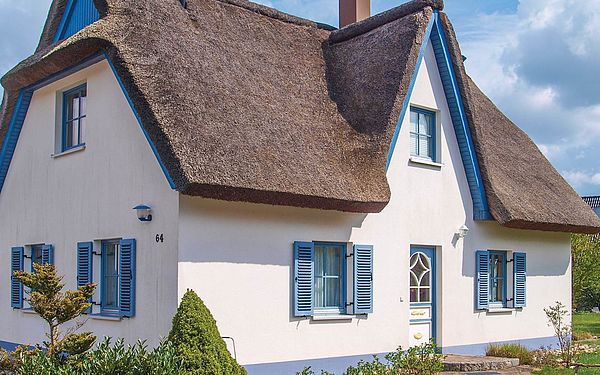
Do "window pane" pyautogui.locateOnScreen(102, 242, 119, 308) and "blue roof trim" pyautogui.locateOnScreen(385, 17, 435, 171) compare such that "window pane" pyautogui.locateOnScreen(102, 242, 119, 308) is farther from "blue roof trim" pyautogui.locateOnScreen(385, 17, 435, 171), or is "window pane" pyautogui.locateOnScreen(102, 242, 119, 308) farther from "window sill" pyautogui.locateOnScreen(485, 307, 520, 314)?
"window sill" pyautogui.locateOnScreen(485, 307, 520, 314)

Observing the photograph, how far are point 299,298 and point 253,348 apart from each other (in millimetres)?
1240

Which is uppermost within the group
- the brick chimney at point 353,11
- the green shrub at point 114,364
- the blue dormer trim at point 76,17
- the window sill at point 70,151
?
the brick chimney at point 353,11

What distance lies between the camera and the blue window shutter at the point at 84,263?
47.5 feet

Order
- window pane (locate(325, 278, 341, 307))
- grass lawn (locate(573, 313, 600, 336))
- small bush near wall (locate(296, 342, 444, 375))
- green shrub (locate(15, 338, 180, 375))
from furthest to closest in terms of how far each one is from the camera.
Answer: grass lawn (locate(573, 313, 600, 336)), window pane (locate(325, 278, 341, 307)), small bush near wall (locate(296, 342, 444, 375)), green shrub (locate(15, 338, 180, 375))

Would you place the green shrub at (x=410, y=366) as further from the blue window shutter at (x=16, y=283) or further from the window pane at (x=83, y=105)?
the blue window shutter at (x=16, y=283)

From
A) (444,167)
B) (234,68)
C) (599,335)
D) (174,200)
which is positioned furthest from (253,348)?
(599,335)

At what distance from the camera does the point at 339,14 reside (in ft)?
64.7

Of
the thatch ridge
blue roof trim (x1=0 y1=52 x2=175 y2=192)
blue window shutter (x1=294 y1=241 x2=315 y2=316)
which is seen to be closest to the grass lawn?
the thatch ridge

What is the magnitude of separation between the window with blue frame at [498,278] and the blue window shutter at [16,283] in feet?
33.8

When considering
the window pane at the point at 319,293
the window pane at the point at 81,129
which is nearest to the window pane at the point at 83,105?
the window pane at the point at 81,129

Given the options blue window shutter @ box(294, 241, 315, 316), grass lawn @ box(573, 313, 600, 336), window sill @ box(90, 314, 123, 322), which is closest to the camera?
window sill @ box(90, 314, 123, 322)

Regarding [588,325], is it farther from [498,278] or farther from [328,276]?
[328,276]

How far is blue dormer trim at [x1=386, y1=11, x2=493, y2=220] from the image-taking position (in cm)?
1706

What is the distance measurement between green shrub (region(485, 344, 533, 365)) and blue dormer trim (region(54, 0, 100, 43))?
1066cm
